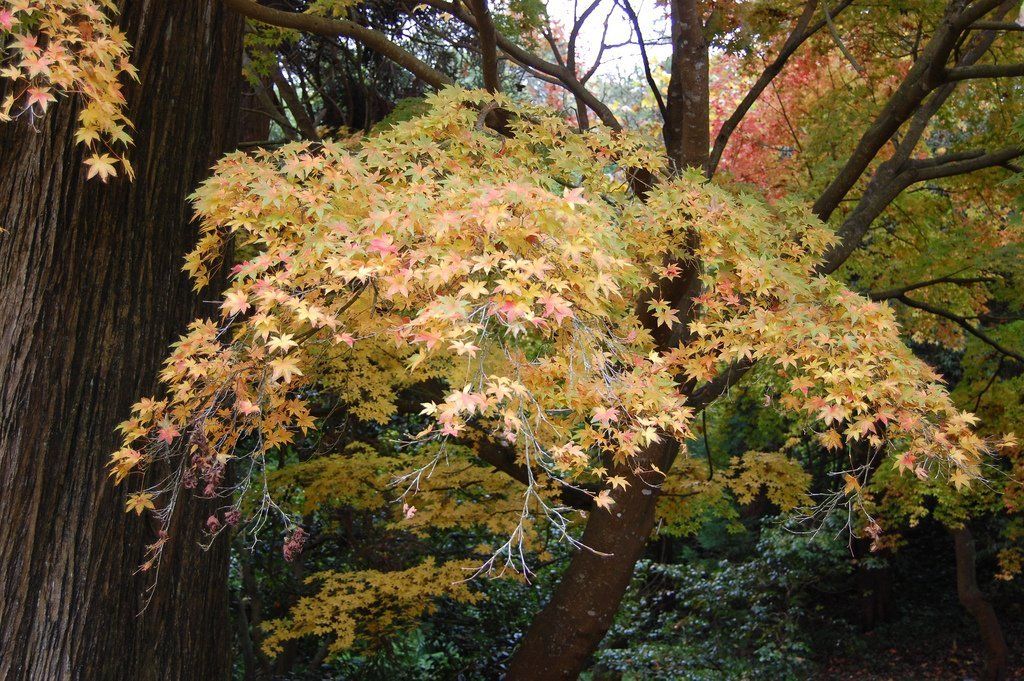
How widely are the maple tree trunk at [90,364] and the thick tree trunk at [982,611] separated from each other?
8592mm

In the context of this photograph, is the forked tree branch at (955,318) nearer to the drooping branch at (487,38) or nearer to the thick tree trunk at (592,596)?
the thick tree trunk at (592,596)

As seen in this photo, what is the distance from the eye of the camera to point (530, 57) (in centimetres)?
580

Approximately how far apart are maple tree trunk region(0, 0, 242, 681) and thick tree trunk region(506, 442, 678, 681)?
235 cm

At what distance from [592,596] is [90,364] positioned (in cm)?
343

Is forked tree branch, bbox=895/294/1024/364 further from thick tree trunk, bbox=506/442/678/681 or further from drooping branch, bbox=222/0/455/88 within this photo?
drooping branch, bbox=222/0/455/88

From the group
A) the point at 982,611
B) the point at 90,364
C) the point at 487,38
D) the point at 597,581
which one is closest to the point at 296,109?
the point at 487,38

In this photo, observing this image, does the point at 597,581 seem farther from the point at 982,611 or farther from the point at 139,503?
the point at 982,611

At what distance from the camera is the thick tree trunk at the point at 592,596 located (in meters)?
5.68

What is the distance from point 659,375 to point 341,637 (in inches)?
148

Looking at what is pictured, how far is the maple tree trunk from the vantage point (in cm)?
349

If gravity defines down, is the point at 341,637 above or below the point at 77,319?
below

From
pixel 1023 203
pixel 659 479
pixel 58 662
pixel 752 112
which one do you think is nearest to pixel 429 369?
pixel 659 479

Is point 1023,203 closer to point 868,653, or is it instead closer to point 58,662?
point 58,662

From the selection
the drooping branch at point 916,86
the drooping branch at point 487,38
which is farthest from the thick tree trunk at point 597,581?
the drooping branch at point 487,38
